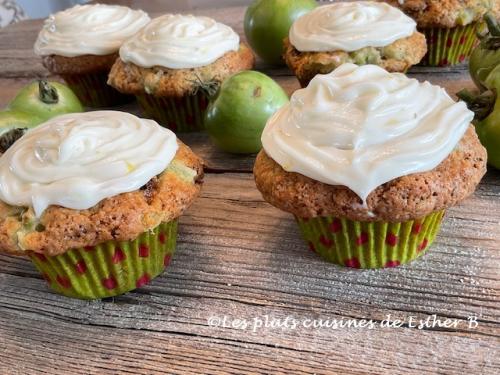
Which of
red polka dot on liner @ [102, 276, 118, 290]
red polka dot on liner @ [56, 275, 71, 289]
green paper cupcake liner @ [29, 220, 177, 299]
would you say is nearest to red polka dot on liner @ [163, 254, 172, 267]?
green paper cupcake liner @ [29, 220, 177, 299]

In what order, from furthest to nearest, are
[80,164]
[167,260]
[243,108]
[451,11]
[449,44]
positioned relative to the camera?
[449,44], [451,11], [243,108], [167,260], [80,164]

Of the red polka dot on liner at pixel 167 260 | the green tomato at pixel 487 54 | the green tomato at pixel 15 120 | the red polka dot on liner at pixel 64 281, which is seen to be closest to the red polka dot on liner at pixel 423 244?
the green tomato at pixel 487 54

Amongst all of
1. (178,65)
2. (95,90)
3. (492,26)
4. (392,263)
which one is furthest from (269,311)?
(95,90)

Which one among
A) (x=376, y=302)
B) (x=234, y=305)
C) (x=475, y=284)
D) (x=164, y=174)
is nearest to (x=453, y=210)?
(x=475, y=284)

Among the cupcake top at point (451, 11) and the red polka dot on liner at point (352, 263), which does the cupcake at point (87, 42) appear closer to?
the cupcake top at point (451, 11)

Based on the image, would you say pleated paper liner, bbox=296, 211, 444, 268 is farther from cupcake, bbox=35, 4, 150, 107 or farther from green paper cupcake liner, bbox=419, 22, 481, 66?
cupcake, bbox=35, 4, 150, 107

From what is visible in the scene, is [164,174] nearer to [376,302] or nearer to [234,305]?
[234,305]

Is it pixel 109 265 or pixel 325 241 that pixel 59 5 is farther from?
pixel 325 241
